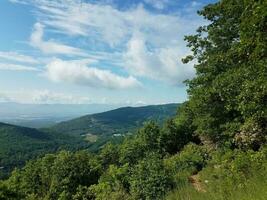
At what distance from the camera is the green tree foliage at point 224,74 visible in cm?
1639

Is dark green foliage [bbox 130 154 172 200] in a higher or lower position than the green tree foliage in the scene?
lower

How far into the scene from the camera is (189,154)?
29.5 metres

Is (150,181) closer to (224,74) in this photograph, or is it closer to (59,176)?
(224,74)

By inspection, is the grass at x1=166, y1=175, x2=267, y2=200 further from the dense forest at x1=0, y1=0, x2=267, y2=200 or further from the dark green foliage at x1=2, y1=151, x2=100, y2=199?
the dark green foliage at x1=2, y1=151, x2=100, y2=199

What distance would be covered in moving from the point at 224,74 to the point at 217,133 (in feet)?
20.9

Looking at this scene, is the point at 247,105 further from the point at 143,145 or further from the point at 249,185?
the point at 143,145

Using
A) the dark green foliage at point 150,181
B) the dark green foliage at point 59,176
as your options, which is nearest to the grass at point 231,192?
the dark green foliage at point 150,181

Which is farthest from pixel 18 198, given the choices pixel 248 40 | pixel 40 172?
pixel 248 40

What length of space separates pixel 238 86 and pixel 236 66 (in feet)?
9.95

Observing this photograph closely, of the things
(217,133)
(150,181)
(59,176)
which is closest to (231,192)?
(150,181)

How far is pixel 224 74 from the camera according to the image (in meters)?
22.2

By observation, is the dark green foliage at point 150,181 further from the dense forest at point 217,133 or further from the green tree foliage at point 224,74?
the green tree foliage at point 224,74

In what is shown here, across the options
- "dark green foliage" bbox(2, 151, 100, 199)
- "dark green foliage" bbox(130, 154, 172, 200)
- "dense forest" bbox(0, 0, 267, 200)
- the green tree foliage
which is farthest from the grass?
"dark green foliage" bbox(2, 151, 100, 199)

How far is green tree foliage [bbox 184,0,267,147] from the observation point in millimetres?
16394
